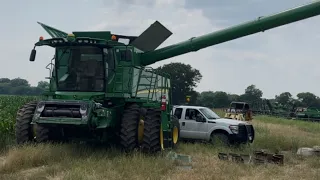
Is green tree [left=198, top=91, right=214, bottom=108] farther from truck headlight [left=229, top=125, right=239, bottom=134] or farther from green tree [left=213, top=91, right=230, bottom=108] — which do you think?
truck headlight [left=229, top=125, right=239, bottom=134]

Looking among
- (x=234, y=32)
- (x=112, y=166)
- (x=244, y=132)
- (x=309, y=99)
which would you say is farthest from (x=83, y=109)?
(x=309, y=99)

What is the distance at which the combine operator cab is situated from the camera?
23969mm

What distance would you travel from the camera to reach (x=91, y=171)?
7.94m

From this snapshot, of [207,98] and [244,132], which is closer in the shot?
[244,132]

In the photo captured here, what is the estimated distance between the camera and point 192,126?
15.0 meters

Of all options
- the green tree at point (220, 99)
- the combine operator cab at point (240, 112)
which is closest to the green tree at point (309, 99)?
the green tree at point (220, 99)

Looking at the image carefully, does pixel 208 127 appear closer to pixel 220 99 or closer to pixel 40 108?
pixel 40 108

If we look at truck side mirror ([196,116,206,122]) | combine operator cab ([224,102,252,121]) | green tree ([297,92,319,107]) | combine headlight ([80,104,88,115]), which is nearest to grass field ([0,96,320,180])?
combine headlight ([80,104,88,115])

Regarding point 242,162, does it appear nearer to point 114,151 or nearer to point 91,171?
point 114,151

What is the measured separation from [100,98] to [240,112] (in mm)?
17006

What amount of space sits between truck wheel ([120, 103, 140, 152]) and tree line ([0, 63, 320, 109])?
2693 millimetres

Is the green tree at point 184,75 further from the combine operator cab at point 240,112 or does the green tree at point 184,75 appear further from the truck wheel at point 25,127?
the truck wheel at point 25,127

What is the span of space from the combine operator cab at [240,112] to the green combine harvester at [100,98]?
12768 mm

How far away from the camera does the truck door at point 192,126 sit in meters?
14.7
